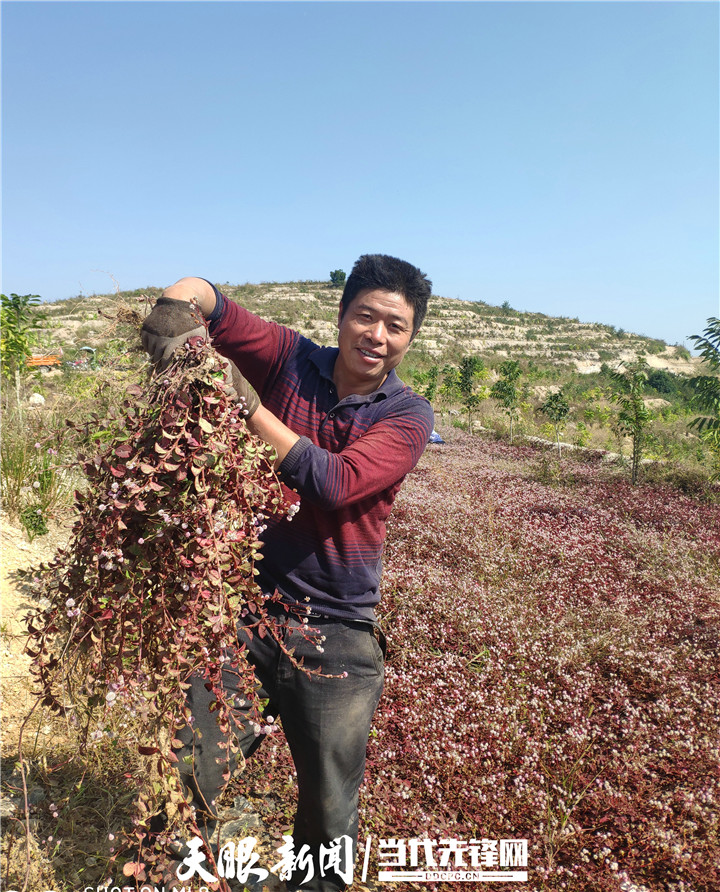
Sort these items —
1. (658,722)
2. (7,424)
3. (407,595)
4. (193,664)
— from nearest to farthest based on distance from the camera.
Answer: (193,664) → (658,722) → (407,595) → (7,424)

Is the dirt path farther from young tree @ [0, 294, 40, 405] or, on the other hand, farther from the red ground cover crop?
young tree @ [0, 294, 40, 405]

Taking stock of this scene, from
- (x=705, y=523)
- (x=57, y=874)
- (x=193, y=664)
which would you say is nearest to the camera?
(x=193, y=664)

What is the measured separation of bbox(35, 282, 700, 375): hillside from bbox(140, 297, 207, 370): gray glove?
49604 millimetres

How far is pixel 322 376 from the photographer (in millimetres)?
2541

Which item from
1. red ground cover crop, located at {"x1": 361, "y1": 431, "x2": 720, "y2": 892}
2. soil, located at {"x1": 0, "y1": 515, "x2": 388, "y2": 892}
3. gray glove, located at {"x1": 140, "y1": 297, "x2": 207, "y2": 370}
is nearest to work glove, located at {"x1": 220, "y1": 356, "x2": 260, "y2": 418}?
gray glove, located at {"x1": 140, "y1": 297, "x2": 207, "y2": 370}

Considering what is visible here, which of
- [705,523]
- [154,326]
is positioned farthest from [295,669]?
[705,523]

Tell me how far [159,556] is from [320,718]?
3.54ft

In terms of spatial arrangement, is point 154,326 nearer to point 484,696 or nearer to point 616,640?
point 484,696

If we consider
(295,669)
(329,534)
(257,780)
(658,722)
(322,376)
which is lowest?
(257,780)

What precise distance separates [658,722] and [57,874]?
12.4 feet

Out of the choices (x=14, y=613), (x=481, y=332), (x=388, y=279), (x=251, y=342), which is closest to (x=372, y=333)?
(x=388, y=279)

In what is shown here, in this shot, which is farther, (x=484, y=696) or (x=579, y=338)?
Result: (x=579, y=338)

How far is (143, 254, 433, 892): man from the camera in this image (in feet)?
7.66

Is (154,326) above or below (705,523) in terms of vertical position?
above
